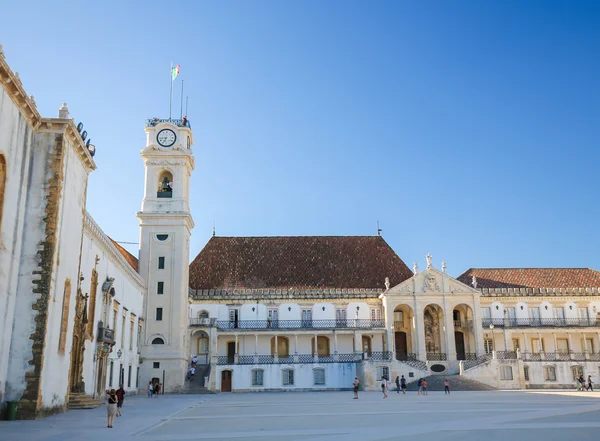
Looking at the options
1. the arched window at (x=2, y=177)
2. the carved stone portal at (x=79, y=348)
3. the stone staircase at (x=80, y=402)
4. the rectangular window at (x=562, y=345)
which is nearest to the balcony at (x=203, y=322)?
the carved stone portal at (x=79, y=348)

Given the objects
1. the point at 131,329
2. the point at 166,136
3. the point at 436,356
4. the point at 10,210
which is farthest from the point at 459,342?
the point at 10,210

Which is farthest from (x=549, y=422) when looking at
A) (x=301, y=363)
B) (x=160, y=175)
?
(x=160, y=175)

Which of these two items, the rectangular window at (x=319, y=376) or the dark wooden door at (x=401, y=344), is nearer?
the rectangular window at (x=319, y=376)

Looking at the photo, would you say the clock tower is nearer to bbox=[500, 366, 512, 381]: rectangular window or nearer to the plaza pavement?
the plaza pavement

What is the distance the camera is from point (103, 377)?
1303 inches

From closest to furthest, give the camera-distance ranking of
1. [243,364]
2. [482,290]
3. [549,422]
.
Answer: [549,422], [243,364], [482,290]

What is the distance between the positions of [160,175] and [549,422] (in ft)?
123

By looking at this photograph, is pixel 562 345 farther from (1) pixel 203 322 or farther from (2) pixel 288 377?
(1) pixel 203 322

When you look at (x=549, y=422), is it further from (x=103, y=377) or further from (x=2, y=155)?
(x=103, y=377)

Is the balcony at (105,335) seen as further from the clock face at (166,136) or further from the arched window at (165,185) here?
the clock face at (166,136)

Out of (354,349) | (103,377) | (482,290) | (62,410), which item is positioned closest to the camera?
(62,410)

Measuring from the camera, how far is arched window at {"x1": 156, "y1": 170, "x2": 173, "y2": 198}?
4856 centimetres

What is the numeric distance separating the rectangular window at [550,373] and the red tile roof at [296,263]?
14.1 m

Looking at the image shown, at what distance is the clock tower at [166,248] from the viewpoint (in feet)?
147
